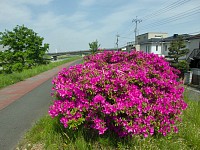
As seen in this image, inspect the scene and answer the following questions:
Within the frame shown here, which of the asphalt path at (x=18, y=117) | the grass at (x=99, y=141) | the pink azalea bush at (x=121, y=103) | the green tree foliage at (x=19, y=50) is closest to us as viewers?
the pink azalea bush at (x=121, y=103)

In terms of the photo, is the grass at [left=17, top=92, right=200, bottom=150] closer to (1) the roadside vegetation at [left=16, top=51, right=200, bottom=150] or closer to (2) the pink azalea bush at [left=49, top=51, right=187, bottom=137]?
(1) the roadside vegetation at [left=16, top=51, right=200, bottom=150]

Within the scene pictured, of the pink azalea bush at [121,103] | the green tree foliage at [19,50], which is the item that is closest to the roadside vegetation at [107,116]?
the pink azalea bush at [121,103]

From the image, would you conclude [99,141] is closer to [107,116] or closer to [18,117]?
[107,116]

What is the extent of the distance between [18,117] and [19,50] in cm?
2409

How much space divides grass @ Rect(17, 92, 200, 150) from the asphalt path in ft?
1.16

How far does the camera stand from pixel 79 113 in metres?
2.71

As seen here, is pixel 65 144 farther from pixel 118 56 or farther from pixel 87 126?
pixel 118 56

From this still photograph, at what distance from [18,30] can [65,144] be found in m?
27.6

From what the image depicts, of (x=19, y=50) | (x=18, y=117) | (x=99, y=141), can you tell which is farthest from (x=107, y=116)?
(x=19, y=50)

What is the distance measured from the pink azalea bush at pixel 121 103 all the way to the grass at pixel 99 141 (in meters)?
0.22

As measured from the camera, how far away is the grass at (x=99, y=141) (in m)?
3.01

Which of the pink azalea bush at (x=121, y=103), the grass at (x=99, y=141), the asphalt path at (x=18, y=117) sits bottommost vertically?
the asphalt path at (x=18, y=117)

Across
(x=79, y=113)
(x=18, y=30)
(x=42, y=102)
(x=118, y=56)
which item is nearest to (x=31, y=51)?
(x=18, y=30)

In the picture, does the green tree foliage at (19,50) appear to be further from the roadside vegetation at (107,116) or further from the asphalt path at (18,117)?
the roadside vegetation at (107,116)
